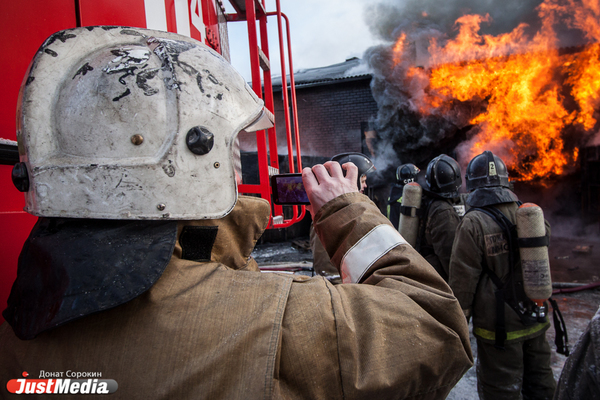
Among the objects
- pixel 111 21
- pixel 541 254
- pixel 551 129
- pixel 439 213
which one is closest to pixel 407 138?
pixel 551 129

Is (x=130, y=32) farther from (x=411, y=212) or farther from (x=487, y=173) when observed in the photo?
(x=411, y=212)

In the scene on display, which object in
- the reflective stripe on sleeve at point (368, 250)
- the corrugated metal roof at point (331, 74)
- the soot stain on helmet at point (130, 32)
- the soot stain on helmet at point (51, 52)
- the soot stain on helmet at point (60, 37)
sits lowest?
the reflective stripe on sleeve at point (368, 250)

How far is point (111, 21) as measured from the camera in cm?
136

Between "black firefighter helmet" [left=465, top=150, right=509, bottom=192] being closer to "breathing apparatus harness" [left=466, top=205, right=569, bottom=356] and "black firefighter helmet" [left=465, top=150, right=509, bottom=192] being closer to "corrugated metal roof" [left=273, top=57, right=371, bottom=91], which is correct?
"breathing apparatus harness" [left=466, top=205, right=569, bottom=356]

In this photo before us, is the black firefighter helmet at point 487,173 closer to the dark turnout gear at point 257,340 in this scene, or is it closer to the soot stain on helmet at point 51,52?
the dark turnout gear at point 257,340

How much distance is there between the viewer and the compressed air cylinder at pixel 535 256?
258 centimetres

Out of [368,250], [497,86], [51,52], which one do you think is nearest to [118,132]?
[51,52]

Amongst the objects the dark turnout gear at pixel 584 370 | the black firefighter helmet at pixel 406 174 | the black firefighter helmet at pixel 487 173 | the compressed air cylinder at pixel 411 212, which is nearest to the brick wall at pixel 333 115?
the black firefighter helmet at pixel 406 174

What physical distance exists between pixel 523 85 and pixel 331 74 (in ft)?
23.8

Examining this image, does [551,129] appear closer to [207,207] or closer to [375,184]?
[375,184]

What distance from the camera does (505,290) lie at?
279 cm

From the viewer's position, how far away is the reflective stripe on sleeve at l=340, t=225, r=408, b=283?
970 mm

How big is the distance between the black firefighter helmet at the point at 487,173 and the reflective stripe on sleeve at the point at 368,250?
2650 millimetres

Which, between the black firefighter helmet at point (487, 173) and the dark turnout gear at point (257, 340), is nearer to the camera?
the dark turnout gear at point (257, 340)
